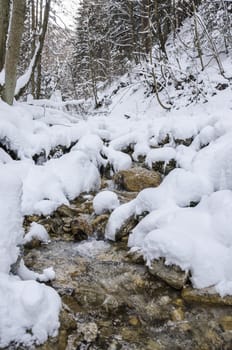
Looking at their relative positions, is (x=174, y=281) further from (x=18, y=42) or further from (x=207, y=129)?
(x=18, y=42)

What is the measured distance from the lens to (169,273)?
316cm

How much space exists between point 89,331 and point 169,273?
1.00 metres

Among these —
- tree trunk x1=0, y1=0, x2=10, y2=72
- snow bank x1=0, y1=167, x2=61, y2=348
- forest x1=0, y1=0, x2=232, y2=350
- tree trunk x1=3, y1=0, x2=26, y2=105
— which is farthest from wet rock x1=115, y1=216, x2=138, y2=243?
tree trunk x1=0, y1=0, x2=10, y2=72

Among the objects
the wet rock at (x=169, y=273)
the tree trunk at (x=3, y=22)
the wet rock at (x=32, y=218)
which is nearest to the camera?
the wet rock at (x=169, y=273)

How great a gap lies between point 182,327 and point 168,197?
1.86 meters

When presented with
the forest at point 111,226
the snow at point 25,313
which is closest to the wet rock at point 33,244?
the forest at point 111,226

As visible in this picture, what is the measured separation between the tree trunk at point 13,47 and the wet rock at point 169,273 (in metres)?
4.32

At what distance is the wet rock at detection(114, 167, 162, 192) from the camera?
5.47 m

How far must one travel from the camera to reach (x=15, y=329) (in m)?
2.02

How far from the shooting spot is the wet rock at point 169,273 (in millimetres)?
3078

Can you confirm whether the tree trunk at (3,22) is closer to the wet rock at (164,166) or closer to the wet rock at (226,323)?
the wet rock at (164,166)

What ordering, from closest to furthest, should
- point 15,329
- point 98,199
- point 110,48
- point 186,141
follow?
point 15,329 < point 98,199 < point 186,141 < point 110,48

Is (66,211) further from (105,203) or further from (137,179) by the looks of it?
(137,179)

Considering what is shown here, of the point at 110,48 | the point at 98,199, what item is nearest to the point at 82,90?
the point at 110,48
